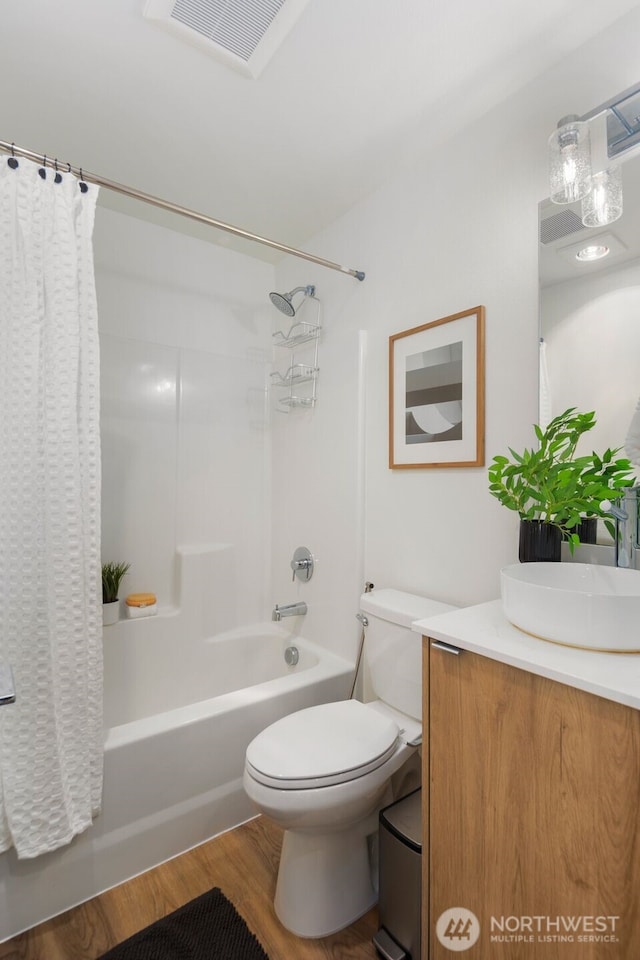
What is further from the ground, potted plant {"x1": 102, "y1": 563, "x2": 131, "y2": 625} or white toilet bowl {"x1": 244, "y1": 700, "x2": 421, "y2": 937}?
potted plant {"x1": 102, "y1": 563, "x2": 131, "y2": 625}

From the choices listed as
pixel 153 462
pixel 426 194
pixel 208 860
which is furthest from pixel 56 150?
pixel 208 860

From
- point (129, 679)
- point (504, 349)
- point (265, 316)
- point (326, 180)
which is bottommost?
point (129, 679)

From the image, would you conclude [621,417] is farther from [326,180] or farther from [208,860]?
[208,860]

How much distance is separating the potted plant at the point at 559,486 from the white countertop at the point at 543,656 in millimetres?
251

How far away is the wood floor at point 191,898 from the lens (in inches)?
50.2

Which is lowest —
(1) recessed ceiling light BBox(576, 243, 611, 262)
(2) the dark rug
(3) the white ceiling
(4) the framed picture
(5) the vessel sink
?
(2) the dark rug

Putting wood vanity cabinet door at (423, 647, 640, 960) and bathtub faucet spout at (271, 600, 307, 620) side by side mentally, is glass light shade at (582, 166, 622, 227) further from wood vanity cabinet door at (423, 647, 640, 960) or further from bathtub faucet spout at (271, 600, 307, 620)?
bathtub faucet spout at (271, 600, 307, 620)

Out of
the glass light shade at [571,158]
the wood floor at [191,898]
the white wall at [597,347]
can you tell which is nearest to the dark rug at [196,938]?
the wood floor at [191,898]

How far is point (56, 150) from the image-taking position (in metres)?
1.79

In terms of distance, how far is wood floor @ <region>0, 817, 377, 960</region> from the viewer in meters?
1.28

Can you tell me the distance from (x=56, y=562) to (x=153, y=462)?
97cm

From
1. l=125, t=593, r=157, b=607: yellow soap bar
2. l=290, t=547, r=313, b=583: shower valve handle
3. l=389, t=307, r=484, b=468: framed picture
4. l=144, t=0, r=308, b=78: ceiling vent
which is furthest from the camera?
l=290, t=547, r=313, b=583: shower valve handle

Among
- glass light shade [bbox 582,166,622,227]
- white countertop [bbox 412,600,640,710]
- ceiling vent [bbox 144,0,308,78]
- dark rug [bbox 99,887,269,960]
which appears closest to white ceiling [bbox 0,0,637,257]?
ceiling vent [bbox 144,0,308,78]

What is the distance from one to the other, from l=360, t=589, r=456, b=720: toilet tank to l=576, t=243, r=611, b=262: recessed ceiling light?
1127 millimetres
